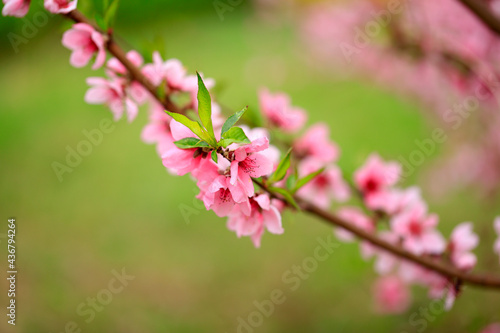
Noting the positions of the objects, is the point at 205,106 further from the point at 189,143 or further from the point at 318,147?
the point at 318,147

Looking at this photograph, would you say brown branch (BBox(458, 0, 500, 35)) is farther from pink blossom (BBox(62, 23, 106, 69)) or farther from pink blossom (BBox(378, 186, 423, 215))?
pink blossom (BBox(62, 23, 106, 69))

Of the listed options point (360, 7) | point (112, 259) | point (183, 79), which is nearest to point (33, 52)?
point (112, 259)

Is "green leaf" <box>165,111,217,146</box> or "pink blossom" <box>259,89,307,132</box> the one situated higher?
"green leaf" <box>165,111,217,146</box>

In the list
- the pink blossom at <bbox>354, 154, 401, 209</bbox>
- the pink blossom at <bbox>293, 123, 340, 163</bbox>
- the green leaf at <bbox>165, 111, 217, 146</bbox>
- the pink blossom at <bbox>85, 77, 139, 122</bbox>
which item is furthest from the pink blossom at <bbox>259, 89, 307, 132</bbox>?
the green leaf at <bbox>165, 111, 217, 146</bbox>

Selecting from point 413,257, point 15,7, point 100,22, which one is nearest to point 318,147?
point 413,257

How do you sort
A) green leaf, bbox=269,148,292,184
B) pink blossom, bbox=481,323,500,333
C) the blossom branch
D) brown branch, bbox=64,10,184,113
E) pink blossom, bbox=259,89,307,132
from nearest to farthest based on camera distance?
green leaf, bbox=269,148,292,184 < brown branch, bbox=64,10,184,113 < the blossom branch < pink blossom, bbox=259,89,307,132 < pink blossom, bbox=481,323,500,333

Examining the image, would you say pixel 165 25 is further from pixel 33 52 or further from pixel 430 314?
pixel 430 314

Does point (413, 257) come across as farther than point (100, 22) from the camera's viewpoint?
Yes
